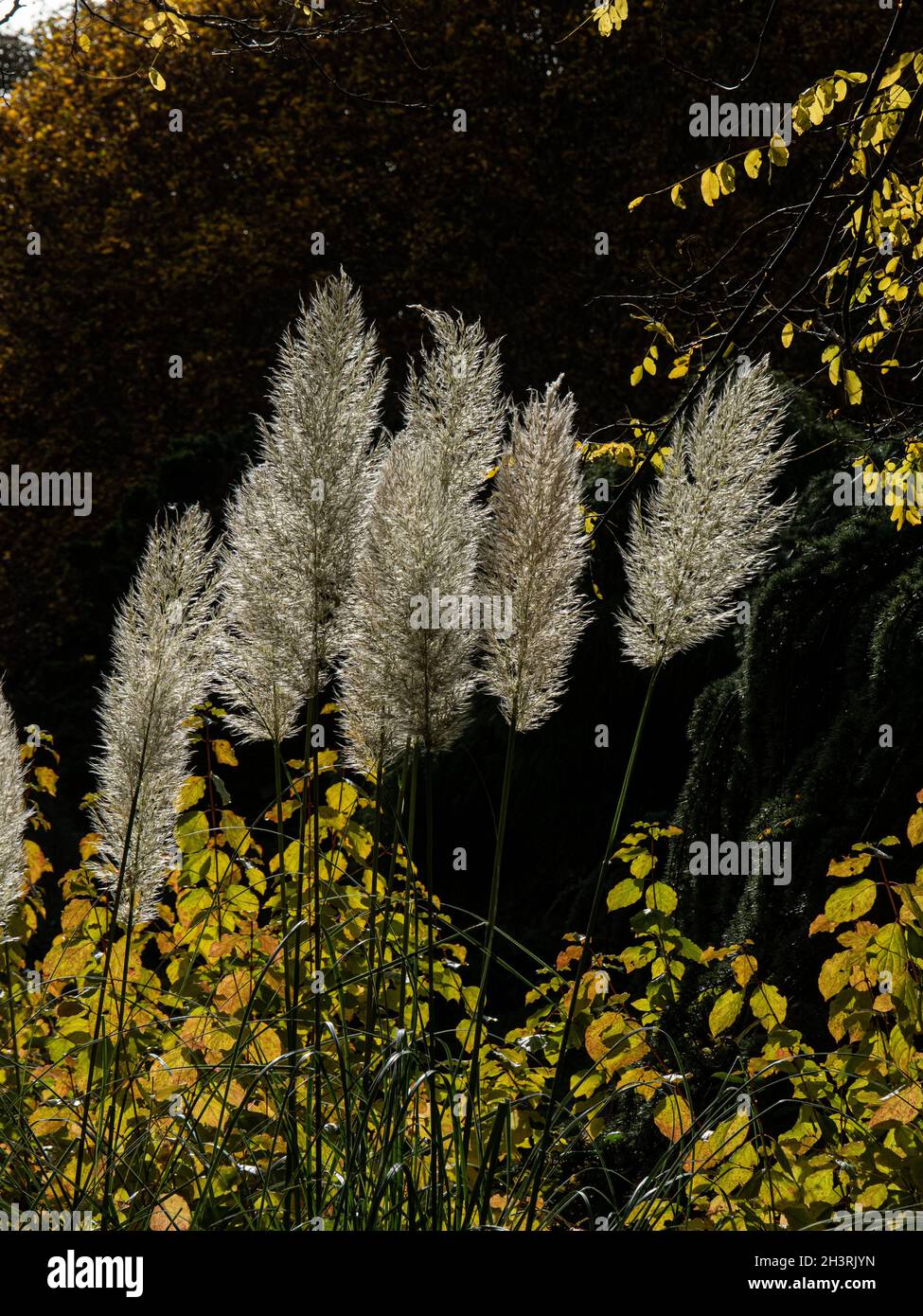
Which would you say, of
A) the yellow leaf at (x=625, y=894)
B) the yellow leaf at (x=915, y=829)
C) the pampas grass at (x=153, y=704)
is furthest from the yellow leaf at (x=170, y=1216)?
the yellow leaf at (x=915, y=829)

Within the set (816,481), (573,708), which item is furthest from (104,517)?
(816,481)

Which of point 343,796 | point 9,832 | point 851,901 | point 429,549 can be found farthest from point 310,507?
point 851,901

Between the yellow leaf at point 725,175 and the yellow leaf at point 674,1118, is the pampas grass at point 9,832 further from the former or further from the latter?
the yellow leaf at point 725,175

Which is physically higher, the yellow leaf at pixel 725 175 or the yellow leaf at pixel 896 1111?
the yellow leaf at pixel 725 175

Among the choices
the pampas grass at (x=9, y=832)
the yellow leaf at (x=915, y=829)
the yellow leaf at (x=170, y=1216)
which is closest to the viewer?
the yellow leaf at (x=170, y=1216)

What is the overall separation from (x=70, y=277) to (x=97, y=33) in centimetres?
→ 205

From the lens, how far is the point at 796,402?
4.70 metres

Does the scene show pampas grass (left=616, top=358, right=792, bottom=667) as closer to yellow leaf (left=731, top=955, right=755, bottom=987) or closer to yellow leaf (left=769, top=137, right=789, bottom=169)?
yellow leaf (left=731, top=955, right=755, bottom=987)

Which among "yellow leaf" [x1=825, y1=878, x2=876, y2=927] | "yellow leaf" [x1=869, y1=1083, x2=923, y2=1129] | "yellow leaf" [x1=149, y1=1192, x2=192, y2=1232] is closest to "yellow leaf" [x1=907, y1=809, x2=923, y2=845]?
"yellow leaf" [x1=825, y1=878, x2=876, y2=927]

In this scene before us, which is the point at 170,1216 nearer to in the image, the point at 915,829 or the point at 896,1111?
the point at 896,1111

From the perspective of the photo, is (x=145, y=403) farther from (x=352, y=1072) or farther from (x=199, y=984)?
Result: (x=352, y=1072)

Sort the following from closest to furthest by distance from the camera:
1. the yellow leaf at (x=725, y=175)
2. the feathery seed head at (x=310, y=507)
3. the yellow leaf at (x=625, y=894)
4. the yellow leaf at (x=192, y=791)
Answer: the feathery seed head at (x=310, y=507), the yellow leaf at (x=625, y=894), the yellow leaf at (x=725, y=175), the yellow leaf at (x=192, y=791)

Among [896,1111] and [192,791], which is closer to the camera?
[896,1111]

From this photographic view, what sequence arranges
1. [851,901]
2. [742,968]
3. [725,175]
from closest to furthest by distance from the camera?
[851,901], [742,968], [725,175]
